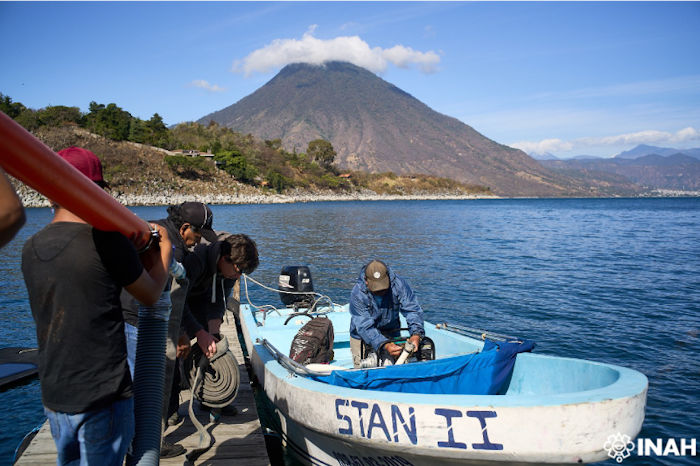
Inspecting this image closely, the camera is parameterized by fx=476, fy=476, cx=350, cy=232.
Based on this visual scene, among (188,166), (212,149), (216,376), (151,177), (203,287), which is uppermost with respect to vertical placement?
(212,149)

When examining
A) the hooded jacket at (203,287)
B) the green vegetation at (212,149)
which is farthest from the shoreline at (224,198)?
the hooded jacket at (203,287)

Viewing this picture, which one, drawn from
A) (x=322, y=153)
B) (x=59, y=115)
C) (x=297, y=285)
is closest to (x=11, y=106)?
(x=59, y=115)

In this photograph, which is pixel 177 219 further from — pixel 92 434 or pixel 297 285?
pixel 297 285

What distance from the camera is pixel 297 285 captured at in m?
9.72

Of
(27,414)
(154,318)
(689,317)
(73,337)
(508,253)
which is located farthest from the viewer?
(508,253)

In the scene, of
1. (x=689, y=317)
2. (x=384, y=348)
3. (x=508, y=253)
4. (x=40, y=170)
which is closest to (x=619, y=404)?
(x=384, y=348)

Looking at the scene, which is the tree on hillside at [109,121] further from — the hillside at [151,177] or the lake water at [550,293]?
the lake water at [550,293]

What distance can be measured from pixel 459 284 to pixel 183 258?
14.6 meters

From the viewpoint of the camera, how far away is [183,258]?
3947 mm

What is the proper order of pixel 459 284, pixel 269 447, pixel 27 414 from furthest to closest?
pixel 459 284 < pixel 27 414 < pixel 269 447

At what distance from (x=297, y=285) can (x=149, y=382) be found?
717 cm

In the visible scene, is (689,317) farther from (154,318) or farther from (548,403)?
(154,318)

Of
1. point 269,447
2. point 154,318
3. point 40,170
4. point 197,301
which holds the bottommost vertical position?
point 269,447

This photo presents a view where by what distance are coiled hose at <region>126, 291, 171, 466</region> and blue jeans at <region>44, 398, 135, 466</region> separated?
21 cm
